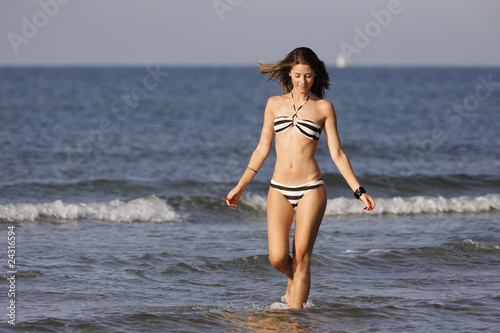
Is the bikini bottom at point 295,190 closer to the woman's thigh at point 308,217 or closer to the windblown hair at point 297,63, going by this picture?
the woman's thigh at point 308,217

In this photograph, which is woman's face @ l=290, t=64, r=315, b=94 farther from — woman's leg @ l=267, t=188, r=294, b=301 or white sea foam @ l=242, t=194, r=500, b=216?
white sea foam @ l=242, t=194, r=500, b=216

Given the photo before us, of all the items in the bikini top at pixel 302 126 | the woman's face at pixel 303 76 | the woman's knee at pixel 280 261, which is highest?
the woman's face at pixel 303 76

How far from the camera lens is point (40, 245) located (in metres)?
9.04

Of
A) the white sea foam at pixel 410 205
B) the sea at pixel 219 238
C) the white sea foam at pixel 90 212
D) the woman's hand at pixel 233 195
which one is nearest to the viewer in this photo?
the woman's hand at pixel 233 195

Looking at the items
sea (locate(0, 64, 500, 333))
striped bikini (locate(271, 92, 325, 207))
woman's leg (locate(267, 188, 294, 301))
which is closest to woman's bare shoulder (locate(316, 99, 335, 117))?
striped bikini (locate(271, 92, 325, 207))

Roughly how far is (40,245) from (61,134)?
15.0 m

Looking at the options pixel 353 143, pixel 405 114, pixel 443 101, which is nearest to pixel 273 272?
pixel 353 143

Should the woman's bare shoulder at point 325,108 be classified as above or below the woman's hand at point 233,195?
above

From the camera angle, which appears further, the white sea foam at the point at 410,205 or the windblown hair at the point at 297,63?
the white sea foam at the point at 410,205

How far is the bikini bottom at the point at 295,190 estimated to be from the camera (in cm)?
556

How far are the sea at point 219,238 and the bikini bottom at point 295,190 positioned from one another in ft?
3.67

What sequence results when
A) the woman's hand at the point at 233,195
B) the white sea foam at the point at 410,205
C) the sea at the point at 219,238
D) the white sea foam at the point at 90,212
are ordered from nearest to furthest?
the woman's hand at the point at 233,195, the sea at the point at 219,238, the white sea foam at the point at 90,212, the white sea foam at the point at 410,205

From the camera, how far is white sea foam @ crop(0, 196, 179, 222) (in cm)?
1136

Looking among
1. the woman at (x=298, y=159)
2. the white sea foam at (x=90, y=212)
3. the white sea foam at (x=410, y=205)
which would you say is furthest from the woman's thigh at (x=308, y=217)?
the white sea foam at (x=410, y=205)
